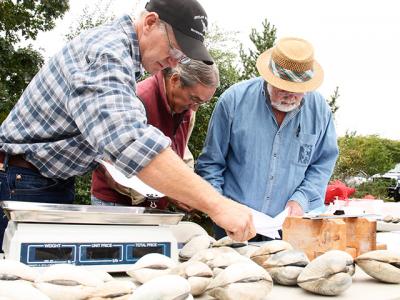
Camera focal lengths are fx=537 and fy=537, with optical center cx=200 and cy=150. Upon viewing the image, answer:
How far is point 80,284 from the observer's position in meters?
1.04

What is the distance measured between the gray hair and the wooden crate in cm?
91

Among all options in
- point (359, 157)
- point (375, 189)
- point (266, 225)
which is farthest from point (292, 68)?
point (359, 157)

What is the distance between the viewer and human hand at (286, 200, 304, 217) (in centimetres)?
233

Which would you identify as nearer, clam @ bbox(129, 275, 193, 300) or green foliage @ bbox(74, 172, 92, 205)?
clam @ bbox(129, 275, 193, 300)

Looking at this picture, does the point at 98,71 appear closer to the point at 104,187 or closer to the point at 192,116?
the point at 104,187

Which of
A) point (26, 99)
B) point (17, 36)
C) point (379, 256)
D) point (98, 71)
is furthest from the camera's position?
point (17, 36)

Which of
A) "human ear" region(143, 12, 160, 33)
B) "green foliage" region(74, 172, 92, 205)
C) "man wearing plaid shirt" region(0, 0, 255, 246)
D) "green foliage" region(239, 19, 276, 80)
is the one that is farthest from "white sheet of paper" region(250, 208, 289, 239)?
"green foliage" region(239, 19, 276, 80)

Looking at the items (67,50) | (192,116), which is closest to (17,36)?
(192,116)

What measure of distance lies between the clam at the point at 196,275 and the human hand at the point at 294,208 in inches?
46.6

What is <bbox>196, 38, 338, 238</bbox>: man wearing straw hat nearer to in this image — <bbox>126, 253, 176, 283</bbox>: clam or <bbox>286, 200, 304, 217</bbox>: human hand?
<bbox>286, 200, 304, 217</bbox>: human hand

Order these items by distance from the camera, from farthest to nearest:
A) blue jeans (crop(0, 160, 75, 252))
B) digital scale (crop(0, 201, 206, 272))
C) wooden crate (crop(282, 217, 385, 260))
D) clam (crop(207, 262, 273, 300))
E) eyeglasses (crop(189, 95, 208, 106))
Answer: eyeglasses (crop(189, 95, 208, 106))
blue jeans (crop(0, 160, 75, 252))
wooden crate (crop(282, 217, 385, 260))
digital scale (crop(0, 201, 206, 272))
clam (crop(207, 262, 273, 300))

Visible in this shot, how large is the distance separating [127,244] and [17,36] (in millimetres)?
8591

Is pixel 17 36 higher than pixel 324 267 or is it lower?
higher

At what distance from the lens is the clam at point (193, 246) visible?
155cm
